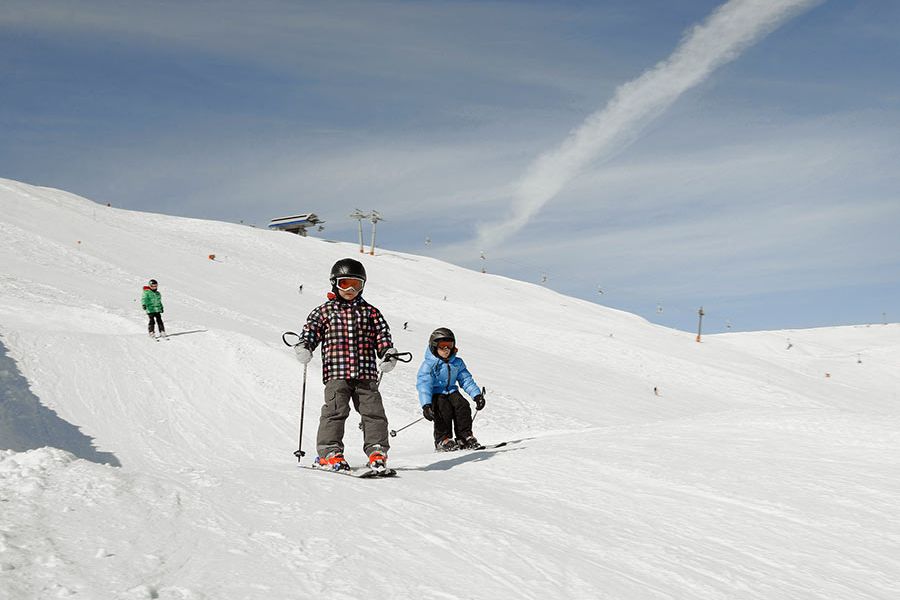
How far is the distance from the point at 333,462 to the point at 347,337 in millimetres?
1190

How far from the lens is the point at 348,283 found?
6.54m

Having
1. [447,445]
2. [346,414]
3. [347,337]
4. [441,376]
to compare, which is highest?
[347,337]

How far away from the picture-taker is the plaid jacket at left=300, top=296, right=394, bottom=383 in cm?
633

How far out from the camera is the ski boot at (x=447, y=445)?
870 cm

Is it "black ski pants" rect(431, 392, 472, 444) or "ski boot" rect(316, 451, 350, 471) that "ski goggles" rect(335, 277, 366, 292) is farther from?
"black ski pants" rect(431, 392, 472, 444)

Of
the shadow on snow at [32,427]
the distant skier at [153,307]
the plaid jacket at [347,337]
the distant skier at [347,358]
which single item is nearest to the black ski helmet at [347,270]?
the distant skier at [347,358]

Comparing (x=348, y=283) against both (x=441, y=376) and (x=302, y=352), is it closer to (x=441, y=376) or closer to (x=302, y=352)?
(x=302, y=352)

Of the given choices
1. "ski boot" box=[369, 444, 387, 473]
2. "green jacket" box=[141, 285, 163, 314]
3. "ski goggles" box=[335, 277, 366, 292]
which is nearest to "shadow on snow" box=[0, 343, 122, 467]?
"ski goggles" box=[335, 277, 366, 292]

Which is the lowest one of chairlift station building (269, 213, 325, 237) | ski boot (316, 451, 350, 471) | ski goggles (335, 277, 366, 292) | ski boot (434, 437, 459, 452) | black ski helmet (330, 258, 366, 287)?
ski boot (434, 437, 459, 452)

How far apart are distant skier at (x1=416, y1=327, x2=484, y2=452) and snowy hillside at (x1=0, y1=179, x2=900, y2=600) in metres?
0.52

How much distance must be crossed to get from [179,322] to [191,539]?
16.6 m

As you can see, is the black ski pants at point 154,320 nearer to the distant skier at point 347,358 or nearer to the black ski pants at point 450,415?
the black ski pants at point 450,415

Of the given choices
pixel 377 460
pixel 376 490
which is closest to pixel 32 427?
pixel 377 460

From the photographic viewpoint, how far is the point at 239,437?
11.1m
